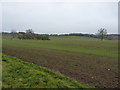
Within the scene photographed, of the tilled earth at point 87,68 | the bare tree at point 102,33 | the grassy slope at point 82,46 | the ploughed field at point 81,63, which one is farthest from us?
the bare tree at point 102,33

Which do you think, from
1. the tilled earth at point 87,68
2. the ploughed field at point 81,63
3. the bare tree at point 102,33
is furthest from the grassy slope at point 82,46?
the bare tree at point 102,33

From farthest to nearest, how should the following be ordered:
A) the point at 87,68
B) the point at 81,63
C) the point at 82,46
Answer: the point at 82,46 → the point at 81,63 → the point at 87,68

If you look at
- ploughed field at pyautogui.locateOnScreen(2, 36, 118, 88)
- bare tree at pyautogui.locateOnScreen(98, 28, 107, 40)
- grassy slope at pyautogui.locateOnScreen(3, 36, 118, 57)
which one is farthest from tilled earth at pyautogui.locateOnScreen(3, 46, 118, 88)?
bare tree at pyautogui.locateOnScreen(98, 28, 107, 40)

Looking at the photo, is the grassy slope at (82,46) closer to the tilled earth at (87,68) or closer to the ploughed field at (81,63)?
the ploughed field at (81,63)

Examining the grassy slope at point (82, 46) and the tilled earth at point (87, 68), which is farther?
the grassy slope at point (82, 46)

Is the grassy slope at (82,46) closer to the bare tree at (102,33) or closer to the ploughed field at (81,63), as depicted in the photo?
the ploughed field at (81,63)

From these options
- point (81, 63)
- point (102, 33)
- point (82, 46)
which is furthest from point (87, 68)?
point (102, 33)

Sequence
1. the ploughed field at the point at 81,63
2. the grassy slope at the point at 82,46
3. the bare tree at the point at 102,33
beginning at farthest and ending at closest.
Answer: the bare tree at the point at 102,33
the grassy slope at the point at 82,46
the ploughed field at the point at 81,63

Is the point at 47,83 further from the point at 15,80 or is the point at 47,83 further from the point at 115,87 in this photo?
the point at 115,87

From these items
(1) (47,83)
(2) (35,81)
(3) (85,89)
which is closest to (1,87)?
(2) (35,81)

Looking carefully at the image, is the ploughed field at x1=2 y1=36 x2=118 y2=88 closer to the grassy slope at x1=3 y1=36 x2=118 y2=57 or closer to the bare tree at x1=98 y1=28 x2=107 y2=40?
the grassy slope at x1=3 y1=36 x2=118 y2=57

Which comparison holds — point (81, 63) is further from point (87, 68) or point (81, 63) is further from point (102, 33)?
point (102, 33)

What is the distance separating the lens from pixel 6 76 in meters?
5.32

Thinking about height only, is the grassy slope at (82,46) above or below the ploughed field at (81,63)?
above
